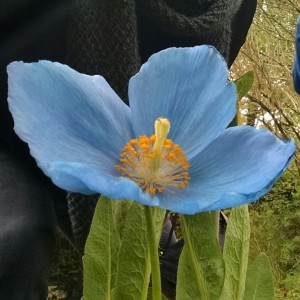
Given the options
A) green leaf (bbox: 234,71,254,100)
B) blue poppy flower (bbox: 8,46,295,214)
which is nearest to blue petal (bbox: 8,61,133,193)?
blue poppy flower (bbox: 8,46,295,214)

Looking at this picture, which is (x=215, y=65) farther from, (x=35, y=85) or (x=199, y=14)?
(x=199, y=14)

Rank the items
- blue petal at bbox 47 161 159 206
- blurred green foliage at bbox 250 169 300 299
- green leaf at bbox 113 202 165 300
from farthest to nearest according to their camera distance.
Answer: blurred green foliage at bbox 250 169 300 299 < green leaf at bbox 113 202 165 300 < blue petal at bbox 47 161 159 206

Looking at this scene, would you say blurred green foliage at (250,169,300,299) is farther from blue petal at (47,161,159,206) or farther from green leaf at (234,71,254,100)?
blue petal at (47,161,159,206)

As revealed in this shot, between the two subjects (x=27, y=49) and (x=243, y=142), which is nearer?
(x=243, y=142)

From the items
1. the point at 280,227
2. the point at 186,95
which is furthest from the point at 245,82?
the point at 280,227

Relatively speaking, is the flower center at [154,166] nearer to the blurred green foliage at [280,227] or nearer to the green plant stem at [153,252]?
the green plant stem at [153,252]

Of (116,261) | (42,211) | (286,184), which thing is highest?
(116,261)

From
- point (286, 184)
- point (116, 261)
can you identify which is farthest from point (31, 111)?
point (286, 184)
